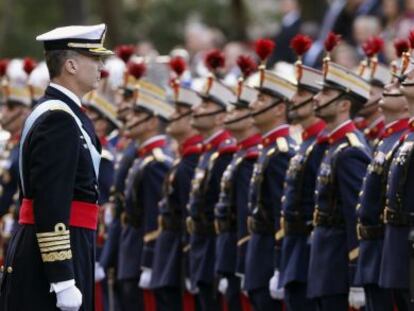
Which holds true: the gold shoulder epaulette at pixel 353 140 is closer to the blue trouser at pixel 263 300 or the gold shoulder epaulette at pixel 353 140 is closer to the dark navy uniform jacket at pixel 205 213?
the blue trouser at pixel 263 300

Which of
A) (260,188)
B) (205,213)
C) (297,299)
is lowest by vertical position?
(297,299)

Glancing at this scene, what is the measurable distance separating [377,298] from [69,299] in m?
2.67

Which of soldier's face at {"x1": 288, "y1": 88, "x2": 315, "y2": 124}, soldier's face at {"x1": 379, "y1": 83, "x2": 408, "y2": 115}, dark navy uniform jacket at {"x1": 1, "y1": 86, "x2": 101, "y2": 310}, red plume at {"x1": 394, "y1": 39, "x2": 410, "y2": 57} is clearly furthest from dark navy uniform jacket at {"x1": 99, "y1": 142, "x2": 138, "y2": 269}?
dark navy uniform jacket at {"x1": 1, "y1": 86, "x2": 101, "y2": 310}

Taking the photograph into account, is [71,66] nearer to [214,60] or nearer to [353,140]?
[353,140]

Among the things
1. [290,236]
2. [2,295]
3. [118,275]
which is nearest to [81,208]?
[2,295]

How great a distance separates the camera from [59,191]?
8.12 meters

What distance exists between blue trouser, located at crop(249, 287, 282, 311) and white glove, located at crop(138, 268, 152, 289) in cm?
157

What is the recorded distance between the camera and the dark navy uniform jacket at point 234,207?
38.7 feet

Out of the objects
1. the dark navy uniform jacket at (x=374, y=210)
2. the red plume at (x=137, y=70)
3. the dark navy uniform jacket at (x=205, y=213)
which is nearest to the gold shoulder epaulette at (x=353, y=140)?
the dark navy uniform jacket at (x=374, y=210)

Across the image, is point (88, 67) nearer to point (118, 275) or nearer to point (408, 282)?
point (408, 282)

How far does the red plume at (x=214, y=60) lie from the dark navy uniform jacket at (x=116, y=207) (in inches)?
53.2

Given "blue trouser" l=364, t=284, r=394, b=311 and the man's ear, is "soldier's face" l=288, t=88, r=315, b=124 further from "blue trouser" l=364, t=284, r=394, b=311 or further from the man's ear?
the man's ear

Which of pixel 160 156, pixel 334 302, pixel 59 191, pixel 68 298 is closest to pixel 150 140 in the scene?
pixel 160 156

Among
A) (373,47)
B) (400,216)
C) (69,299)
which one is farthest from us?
(373,47)
